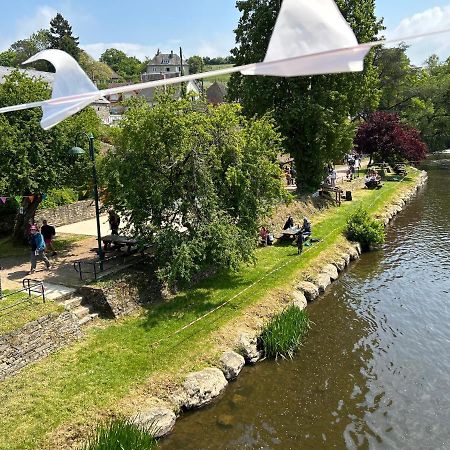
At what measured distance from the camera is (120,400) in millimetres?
10336

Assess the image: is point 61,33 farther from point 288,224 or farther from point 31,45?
point 288,224

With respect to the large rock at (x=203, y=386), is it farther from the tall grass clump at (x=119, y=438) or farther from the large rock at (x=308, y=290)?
the large rock at (x=308, y=290)

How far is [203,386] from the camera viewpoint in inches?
439

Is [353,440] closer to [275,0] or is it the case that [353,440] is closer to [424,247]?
[424,247]

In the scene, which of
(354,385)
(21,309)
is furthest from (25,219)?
(354,385)

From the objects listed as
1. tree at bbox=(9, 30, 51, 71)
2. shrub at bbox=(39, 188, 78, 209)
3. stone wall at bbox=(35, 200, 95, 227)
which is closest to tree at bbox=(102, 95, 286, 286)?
stone wall at bbox=(35, 200, 95, 227)

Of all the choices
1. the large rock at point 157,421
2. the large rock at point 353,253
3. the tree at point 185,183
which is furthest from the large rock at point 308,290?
the large rock at point 157,421

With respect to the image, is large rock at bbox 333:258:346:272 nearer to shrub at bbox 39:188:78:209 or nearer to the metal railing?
the metal railing

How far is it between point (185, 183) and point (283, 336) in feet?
20.5

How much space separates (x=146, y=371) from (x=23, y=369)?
3.14 meters

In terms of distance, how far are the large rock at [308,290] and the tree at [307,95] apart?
38.7ft

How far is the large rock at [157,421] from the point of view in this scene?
31.8 ft

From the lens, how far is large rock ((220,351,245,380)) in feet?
39.3

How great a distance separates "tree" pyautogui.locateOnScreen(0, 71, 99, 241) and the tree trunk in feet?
0.22
